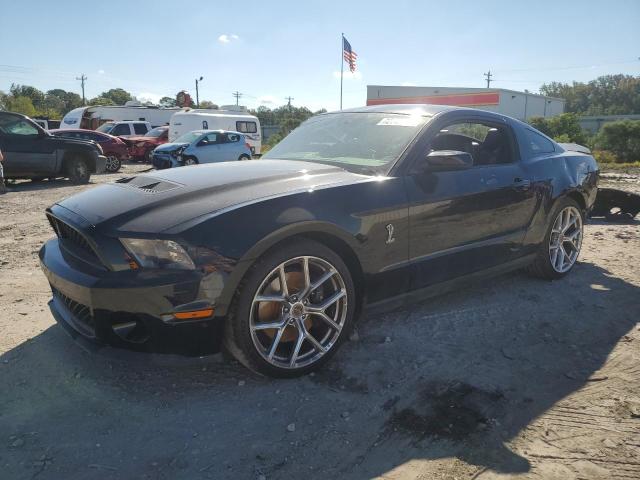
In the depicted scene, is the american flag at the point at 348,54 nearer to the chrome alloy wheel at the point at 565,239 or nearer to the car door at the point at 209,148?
the car door at the point at 209,148

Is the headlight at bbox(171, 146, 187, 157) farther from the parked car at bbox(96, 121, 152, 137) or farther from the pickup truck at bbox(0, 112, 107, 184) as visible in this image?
the parked car at bbox(96, 121, 152, 137)

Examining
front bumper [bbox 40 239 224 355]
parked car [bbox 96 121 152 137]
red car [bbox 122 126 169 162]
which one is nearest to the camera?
front bumper [bbox 40 239 224 355]

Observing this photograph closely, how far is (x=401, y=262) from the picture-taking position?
301 centimetres

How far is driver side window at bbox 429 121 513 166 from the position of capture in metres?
3.98

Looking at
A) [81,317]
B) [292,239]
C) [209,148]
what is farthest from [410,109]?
[209,148]

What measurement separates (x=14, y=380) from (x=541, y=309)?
11.8 feet

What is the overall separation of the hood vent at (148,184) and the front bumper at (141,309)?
59 centimetres

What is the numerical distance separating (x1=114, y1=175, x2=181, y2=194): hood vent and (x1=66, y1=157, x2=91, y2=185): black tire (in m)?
9.26

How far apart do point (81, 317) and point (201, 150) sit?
1324 cm

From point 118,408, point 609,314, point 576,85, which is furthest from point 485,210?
point 576,85

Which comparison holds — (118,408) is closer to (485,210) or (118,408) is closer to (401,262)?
(401,262)

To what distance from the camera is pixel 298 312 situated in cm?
266

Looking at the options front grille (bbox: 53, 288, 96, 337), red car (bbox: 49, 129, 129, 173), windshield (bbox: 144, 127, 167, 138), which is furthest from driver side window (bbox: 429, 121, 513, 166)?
windshield (bbox: 144, 127, 167, 138)

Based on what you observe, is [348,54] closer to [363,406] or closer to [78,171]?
[78,171]
